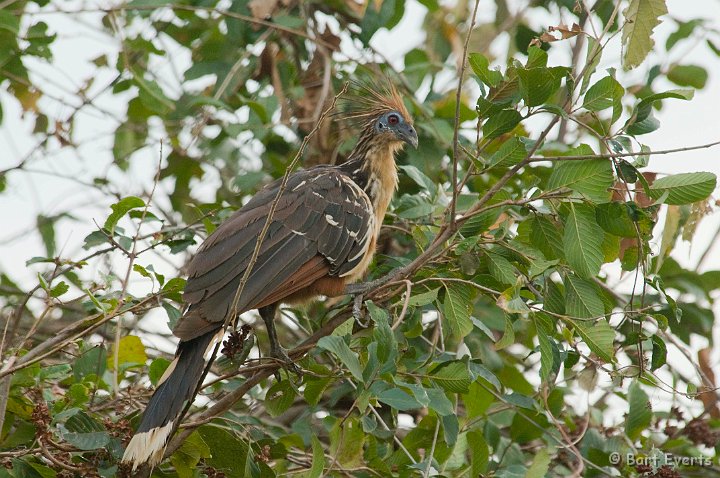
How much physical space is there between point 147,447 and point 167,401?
220 millimetres

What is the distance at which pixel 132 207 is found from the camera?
3.43 m

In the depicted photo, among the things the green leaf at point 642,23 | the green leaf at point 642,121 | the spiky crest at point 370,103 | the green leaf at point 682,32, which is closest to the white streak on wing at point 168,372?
the spiky crest at point 370,103

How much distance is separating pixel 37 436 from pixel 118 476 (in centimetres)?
32

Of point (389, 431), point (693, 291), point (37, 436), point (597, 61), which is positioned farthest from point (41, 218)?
point (693, 291)

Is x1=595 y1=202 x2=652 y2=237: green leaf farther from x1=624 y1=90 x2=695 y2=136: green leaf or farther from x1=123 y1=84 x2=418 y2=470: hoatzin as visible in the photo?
x1=123 y1=84 x2=418 y2=470: hoatzin

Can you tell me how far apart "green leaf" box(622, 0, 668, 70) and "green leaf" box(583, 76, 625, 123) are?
0.43 ft

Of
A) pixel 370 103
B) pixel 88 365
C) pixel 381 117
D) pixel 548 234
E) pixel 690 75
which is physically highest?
pixel 690 75

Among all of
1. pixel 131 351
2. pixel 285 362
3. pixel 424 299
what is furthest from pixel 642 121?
pixel 131 351

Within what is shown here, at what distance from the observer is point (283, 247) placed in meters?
3.73

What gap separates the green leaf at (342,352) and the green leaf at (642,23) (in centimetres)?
141

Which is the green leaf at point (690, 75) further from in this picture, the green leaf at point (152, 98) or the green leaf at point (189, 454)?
the green leaf at point (189, 454)

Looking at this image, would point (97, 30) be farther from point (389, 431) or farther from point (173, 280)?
point (389, 431)

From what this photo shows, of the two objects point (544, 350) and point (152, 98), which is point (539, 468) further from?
point (152, 98)

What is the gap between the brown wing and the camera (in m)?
3.41
